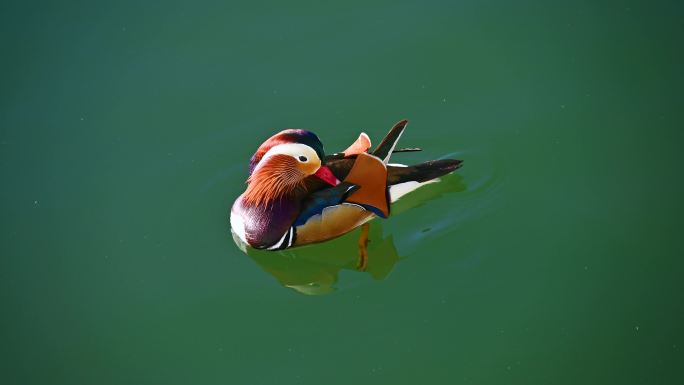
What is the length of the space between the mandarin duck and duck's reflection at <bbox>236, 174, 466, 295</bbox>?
11 cm

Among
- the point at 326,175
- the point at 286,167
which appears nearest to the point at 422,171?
the point at 326,175

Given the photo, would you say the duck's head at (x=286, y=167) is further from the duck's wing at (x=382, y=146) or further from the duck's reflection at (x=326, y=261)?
the duck's reflection at (x=326, y=261)

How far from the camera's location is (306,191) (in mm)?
4113

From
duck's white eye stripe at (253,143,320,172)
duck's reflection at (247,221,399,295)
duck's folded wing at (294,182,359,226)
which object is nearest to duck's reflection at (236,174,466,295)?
duck's reflection at (247,221,399,295)

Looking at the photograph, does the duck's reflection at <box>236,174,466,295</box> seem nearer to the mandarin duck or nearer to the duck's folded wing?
the mandarin duck

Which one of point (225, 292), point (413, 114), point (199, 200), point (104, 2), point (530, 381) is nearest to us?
point (530, 381)

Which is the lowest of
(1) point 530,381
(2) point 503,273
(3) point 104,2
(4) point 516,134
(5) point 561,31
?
(1) point 530,381

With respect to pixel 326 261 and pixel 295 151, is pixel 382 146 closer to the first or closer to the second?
pixel 295 151

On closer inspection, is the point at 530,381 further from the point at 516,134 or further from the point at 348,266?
the point at 516,134

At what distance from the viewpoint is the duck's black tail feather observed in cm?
418

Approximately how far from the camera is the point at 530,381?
3623 mm

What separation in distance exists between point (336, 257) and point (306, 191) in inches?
15.4

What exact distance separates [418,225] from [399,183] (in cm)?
24

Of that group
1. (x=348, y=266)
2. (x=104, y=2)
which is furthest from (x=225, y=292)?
(x=104, y=2)
